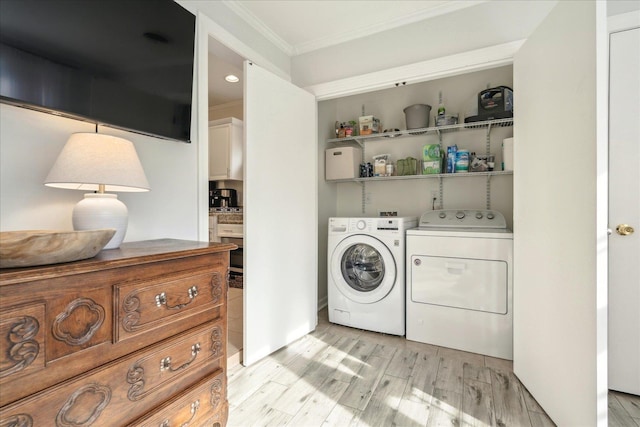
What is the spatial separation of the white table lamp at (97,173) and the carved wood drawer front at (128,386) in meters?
0.46

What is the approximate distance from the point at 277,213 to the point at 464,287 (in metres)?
1.49

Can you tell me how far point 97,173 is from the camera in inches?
41.3

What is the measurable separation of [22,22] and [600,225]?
2.21 metres

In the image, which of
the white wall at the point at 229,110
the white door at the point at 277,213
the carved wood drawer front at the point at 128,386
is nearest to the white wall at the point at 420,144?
the white door at the point at 277,213

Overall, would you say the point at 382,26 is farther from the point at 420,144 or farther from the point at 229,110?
the point at 229,110

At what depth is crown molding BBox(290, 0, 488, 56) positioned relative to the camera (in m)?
2.05

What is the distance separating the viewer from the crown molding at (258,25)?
2014 mm

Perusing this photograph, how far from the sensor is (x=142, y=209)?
59.5 inches

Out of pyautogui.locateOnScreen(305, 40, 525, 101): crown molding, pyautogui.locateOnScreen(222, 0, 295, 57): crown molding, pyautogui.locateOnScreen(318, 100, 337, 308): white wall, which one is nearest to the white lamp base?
pyautogui.locateOnScreen(222, 0, 295, 57): crown molding

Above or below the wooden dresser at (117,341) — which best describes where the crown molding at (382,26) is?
above

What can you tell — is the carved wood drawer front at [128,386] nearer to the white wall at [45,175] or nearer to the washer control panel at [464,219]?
the white wall at [45,175]

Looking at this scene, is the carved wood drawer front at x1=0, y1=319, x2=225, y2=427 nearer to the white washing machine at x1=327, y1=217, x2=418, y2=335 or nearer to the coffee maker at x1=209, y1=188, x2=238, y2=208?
the white washing machine at x1=327, y1=217, x2=418, y2=335

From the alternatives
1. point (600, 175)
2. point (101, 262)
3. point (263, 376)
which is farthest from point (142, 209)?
point (600, 175)

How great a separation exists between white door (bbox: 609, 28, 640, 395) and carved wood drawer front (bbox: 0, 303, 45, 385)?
2.49 m
